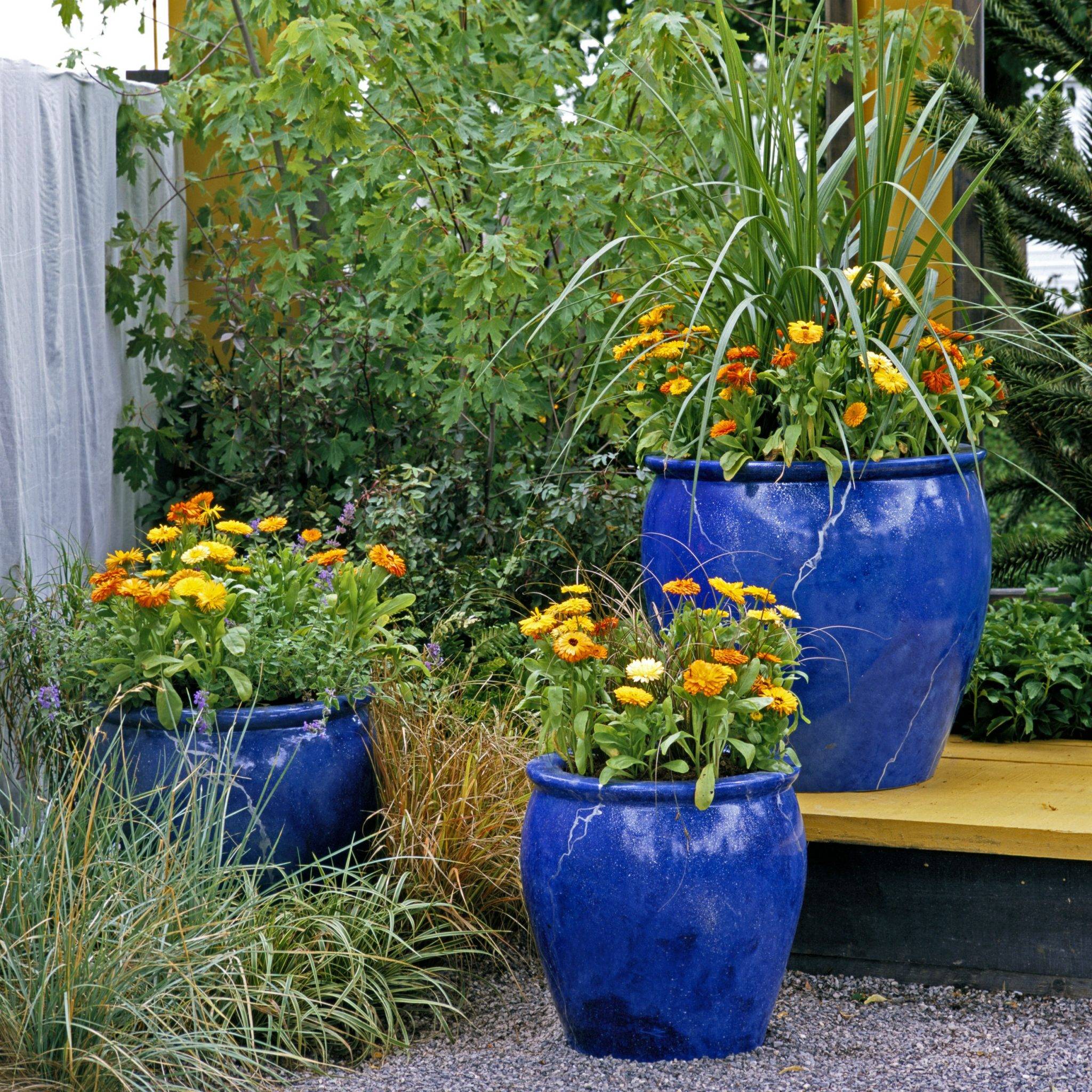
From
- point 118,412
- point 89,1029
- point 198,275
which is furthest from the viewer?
point 198,275

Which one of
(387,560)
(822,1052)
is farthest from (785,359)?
(822,1052)

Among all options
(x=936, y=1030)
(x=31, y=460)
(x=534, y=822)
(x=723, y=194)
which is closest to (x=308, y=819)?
(x=534, y=822)

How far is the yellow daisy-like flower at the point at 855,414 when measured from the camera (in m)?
2.64

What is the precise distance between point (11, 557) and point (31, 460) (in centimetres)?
31

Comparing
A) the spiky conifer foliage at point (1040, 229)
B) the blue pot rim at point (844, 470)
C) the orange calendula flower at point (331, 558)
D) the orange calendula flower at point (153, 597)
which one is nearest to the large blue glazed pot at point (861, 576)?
the blue pot rim at point (844, 470)

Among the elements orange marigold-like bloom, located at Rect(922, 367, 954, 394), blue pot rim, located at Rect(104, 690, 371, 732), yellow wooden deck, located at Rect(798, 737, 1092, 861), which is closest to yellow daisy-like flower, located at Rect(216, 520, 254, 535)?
blue pot rim, located at Rect(104, 690, 371, 732)

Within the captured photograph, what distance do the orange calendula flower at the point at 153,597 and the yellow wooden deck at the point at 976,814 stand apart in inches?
54.0

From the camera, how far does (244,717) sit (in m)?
2.65

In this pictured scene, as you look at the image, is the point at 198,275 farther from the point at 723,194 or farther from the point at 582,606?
the point at 582,606

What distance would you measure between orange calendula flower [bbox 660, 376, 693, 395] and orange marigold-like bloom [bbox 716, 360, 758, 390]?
129mm

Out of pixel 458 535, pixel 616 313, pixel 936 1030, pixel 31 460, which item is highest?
pixel 616 313

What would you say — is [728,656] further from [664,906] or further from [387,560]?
[387,560]

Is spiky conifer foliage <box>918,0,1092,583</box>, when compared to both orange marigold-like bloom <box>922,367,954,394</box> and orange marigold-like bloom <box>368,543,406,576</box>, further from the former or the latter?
orange marigold-like bloom <box>368,543,406,576</box>

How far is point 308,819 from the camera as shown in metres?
2.72
